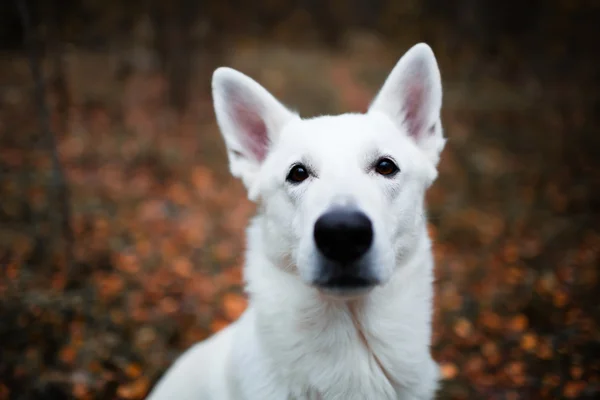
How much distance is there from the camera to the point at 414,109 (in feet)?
9.14

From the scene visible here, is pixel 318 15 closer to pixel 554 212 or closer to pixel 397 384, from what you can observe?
pixel 554 212

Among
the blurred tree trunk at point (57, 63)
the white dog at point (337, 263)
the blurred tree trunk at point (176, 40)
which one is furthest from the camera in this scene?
the blurred tree trunk at point (176, 40)

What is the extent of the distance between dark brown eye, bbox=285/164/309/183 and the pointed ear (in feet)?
2.18

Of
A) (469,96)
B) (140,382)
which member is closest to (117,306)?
(140,382)

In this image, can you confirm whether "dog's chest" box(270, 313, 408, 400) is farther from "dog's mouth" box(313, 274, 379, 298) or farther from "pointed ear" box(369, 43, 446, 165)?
→ "pointed ear" box(369, 43, 446, 165)

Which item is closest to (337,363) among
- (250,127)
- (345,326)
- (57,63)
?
(345,326)

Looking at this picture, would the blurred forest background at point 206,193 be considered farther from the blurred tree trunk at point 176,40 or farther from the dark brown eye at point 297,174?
the dark brown eye at point 297,174

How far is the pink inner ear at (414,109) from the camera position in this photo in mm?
2705

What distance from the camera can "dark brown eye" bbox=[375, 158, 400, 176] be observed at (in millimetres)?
2400

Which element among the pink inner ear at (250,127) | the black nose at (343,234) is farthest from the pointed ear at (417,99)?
the black nose at (343,234)

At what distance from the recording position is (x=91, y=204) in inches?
286

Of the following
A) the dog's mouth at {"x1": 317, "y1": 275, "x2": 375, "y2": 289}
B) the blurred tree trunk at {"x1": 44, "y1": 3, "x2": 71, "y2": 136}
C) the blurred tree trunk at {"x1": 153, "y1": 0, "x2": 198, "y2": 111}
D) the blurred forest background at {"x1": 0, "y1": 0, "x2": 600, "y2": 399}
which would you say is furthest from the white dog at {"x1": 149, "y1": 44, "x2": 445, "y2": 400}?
the blurred tree trunk at {"x1": 153, "y1": 0, "x2": 198, "y2": 111}

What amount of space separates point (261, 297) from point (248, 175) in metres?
0.83

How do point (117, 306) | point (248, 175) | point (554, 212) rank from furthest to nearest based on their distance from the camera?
point (554, 212) → point (117, 306) → point (248, 175)
